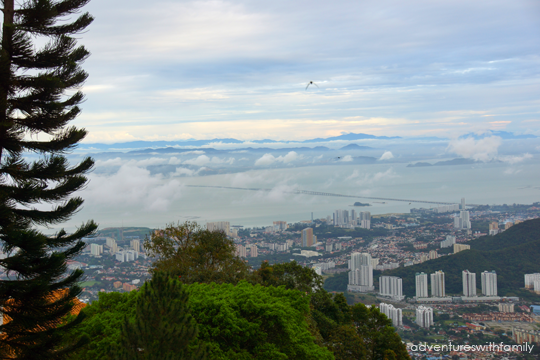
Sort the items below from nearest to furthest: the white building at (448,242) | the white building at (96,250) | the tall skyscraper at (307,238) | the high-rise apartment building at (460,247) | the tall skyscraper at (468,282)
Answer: the tall skyscraper at (468,282), the white building at (96,250), the high-rise apartment building at (460,247), the white building at (448,242), the tall skyscraper at (307,238)

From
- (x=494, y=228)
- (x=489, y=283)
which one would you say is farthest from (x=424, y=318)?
(x=494, y=228)

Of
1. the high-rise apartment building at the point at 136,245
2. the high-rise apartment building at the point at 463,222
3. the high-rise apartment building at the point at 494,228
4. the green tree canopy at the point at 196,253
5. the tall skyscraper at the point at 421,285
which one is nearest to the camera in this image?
the green tree canopy at the point at 196,253

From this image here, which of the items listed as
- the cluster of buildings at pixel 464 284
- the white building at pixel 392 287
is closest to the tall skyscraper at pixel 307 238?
the white building at pixel 392 287

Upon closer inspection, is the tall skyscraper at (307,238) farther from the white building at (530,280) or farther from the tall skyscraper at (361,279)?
the white building at (530,280)

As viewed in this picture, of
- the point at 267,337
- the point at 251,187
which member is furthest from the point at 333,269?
the point at 251,187

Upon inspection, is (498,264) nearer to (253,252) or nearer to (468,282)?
(468,282)

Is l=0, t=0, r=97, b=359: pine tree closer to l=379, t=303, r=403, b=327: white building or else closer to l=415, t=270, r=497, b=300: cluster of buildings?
l=379, t=303, r=403, b=327: white building
